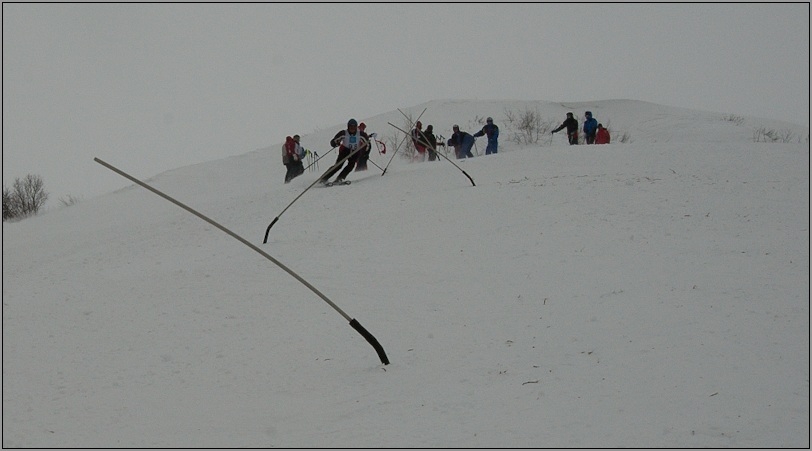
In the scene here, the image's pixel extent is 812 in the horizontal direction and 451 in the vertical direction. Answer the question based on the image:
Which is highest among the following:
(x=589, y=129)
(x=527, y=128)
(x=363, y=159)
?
(x=527, y=128)

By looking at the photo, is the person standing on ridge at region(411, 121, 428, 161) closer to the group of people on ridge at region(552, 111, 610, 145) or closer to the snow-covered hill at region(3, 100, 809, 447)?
the snow-covered hill at region(3, 100, 809, 447)

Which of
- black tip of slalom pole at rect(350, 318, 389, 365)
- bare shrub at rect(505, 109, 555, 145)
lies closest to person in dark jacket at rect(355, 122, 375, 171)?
bare shrub at rect(505, 109, 555, 145)

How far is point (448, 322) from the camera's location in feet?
23.0

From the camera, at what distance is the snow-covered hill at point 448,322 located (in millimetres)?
4875

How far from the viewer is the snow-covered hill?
16.0ft

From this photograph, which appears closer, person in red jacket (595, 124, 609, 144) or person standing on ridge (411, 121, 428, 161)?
person standing on ridge (411, 121, 428, 161)

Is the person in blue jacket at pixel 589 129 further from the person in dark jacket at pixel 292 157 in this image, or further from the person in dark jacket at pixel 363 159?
the person in dark jacket at pixel 292 157

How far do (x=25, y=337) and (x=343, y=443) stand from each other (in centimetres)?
447

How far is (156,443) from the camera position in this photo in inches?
190

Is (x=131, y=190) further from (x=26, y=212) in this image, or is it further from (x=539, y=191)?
(x=539, y=191)

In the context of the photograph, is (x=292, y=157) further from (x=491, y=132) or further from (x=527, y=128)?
(x=527, y=128)

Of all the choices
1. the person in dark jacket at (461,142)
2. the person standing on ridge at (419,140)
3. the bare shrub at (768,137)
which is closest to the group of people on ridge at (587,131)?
the person in dark jacket at (461,142)

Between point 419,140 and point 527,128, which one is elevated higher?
point 527,128

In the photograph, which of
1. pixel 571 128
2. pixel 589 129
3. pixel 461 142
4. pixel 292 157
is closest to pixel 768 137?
pixel 589 129
